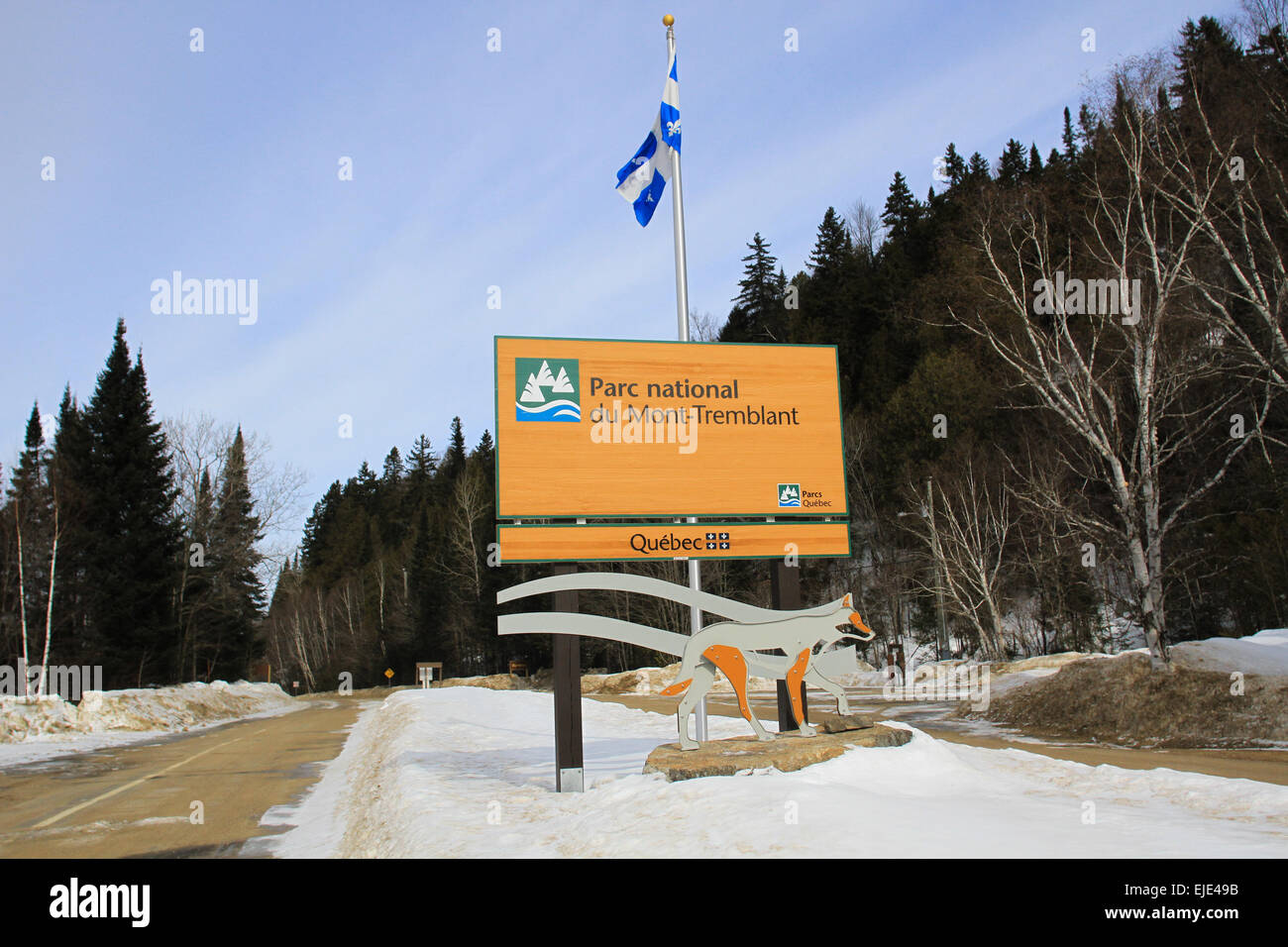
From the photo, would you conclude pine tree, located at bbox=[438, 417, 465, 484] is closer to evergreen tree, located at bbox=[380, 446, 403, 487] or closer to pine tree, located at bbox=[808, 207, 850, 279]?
evergreen tree, located at bbox=[380, 446, 403, 487]

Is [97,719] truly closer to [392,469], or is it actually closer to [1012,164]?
[1012,164]

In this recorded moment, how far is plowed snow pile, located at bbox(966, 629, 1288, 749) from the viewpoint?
14656 millimetres

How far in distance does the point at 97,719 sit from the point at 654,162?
22.1 meters

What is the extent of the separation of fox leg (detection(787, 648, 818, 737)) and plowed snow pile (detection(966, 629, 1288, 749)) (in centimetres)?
816

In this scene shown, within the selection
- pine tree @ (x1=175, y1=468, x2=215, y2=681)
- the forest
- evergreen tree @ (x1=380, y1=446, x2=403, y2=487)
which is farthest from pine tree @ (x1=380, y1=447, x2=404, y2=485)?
pine tree @ (x1=175, y1=468, x2=215, y2=681)

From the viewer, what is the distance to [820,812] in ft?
23.0

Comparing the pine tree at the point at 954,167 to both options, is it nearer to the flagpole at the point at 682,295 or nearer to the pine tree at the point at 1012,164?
the pine tree at the point at 1012,164

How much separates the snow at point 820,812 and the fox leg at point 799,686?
3.57 feet

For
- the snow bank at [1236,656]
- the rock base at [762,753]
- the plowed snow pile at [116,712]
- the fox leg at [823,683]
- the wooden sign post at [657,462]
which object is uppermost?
the wooden sign post at [657,462]

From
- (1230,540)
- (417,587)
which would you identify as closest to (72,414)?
(417,587)

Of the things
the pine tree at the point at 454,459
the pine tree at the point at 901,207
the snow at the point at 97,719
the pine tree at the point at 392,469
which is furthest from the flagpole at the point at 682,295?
the pine tree at the point at 392,469

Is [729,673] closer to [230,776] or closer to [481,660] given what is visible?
[230,776]

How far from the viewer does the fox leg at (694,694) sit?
9.91m
